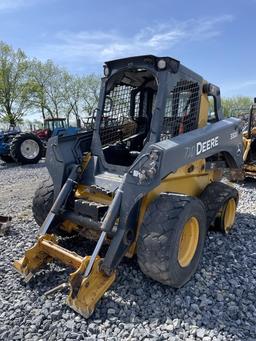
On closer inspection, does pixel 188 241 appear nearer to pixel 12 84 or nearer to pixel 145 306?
pixel 145 306

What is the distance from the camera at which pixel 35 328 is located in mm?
2807

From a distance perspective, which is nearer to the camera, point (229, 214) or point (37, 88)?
point (229, 214)

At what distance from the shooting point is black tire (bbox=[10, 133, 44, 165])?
43.6ft

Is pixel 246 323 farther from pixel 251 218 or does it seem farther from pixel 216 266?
pixel 251 218

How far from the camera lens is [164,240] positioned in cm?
308

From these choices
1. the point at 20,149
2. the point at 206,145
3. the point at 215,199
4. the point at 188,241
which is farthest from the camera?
the point at 20,149

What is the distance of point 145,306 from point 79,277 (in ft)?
2.20

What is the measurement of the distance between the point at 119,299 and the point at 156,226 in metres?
0.76

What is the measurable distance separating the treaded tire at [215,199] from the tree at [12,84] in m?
32.7

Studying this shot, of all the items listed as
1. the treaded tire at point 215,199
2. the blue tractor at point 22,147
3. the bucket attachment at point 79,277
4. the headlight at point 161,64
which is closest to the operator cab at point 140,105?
the headlight at point 161,64

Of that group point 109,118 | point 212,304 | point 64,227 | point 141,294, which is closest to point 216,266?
point 212,304

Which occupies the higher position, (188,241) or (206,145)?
(206,145)

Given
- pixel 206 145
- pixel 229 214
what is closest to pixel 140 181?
pixel 206 145

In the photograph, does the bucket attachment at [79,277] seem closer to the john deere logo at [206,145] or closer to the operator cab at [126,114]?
the operator cab at [126,114]
